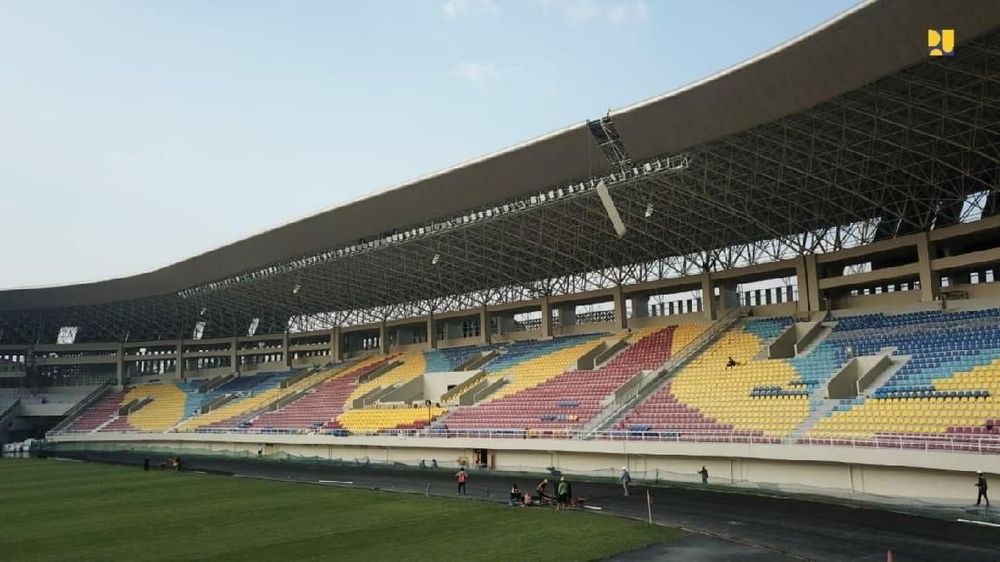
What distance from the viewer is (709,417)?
109ft

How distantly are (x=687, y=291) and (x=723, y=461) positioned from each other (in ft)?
68.3

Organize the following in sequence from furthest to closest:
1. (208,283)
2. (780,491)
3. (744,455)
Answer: (208,283)
(744,455)
(780,491)

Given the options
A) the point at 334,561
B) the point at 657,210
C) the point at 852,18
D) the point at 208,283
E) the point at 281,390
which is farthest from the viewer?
the point at 281,390

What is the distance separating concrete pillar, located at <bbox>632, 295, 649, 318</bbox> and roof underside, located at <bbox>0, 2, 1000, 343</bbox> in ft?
8.16

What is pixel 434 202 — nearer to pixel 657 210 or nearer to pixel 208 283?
pixel 657 210

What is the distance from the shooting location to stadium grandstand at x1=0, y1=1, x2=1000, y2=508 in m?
25.9

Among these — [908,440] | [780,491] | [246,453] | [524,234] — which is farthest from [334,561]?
[246,453]

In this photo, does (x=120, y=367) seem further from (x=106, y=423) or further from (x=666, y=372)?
(x=666, y=372)

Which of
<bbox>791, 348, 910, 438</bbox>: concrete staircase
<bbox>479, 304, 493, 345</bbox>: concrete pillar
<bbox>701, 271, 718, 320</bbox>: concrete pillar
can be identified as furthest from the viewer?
<bbox>479, 304, 493, 345</bbox>: concrete pillar

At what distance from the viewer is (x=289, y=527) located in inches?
889

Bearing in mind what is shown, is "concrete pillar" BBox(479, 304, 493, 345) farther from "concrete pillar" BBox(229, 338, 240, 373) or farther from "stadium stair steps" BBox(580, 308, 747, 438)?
"concrete pillar" BBox(229, 338, 240, 373)

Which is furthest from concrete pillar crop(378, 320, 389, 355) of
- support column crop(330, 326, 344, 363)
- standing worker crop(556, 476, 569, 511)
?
standing worker crop(556, 476, 569, 511)

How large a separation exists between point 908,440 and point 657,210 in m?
17.2

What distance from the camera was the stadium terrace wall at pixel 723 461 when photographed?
24344mm
